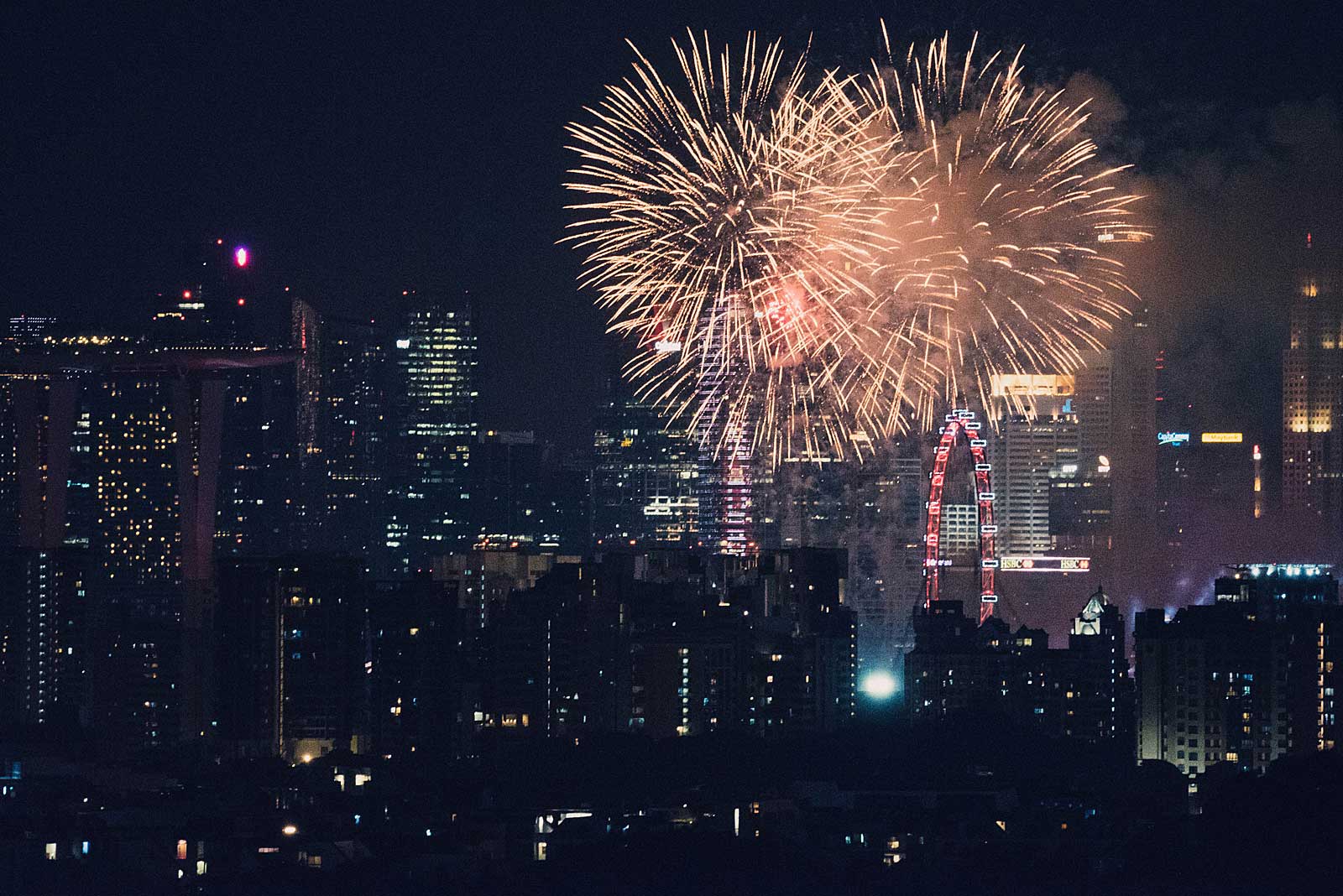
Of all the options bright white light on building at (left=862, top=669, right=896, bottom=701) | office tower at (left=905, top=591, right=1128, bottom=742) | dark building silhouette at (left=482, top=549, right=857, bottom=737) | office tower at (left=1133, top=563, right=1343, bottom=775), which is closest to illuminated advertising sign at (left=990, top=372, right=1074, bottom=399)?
bright white light on building at (left=862, top=669, right=896, bottom=701)

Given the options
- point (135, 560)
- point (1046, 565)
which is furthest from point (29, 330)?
point (1046, 565)

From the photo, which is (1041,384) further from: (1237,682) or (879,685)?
(1237,682)

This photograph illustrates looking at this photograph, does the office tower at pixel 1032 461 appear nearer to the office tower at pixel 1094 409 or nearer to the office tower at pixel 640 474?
the office tower at pixel 1094 409

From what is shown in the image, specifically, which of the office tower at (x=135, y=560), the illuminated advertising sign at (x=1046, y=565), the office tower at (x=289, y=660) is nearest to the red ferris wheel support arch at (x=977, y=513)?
the illuminated advertising sign at (x=1046, y=565)

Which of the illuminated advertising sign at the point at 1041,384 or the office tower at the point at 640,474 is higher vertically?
the illuminated advertising sign at the point at 1041,384

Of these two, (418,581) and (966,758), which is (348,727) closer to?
(418,581)

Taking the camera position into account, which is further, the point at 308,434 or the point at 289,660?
the point at 308,434

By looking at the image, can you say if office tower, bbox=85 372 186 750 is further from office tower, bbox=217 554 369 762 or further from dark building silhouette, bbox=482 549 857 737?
dark building silhouette, bbox=482 549 857 737
